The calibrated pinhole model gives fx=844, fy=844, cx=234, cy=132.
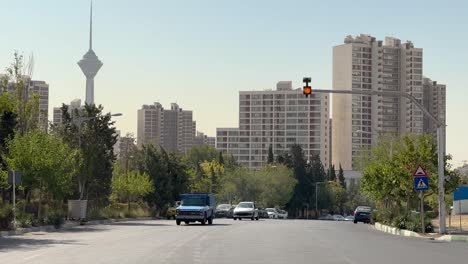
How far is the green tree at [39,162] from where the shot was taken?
4738cm

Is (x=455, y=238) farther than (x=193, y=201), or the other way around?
(x=193, y=201)

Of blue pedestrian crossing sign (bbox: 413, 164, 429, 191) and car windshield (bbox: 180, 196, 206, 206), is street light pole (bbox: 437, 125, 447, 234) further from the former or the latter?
car windshield (bbox: 180, 196, 206, 206)

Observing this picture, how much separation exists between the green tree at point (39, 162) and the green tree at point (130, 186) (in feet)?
98.8

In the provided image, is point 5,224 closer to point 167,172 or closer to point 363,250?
point 363,250

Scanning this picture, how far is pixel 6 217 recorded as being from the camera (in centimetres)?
4103

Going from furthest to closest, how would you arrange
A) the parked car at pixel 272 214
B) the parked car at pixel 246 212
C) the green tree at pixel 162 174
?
the parked car at pixel 272 214 → the green tree at pixel 162 174 → the parked car at pixel 246 212

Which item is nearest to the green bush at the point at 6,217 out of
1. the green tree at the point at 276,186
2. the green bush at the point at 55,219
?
the green bush at the point at 55,219

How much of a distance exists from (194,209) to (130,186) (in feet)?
89.8

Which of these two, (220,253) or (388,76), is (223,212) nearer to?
(220,253)

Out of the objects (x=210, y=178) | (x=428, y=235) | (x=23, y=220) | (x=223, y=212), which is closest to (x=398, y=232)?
(x=428, y=235)

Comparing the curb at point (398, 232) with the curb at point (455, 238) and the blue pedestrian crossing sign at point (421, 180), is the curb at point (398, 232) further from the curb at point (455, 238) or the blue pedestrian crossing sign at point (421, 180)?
the curb at point (455, 238)

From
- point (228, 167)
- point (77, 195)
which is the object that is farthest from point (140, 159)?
point (228, 167)

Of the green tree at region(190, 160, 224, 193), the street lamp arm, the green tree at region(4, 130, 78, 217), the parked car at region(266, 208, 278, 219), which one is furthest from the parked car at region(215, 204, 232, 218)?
the street lamp arm

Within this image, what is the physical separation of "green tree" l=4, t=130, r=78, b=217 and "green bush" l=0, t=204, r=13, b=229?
551cm
